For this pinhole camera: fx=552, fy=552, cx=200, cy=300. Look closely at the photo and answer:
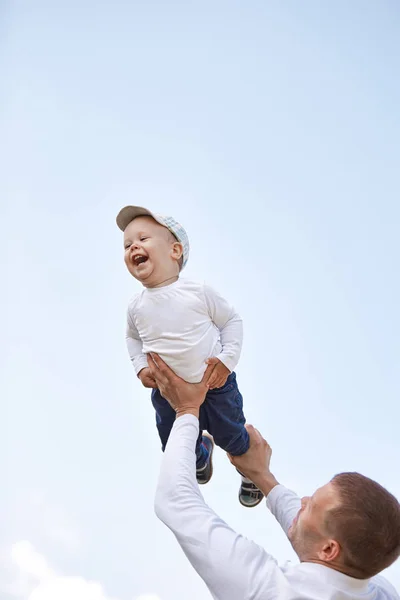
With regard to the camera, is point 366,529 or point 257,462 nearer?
point 366,529

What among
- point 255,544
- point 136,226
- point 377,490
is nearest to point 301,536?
point 255,544

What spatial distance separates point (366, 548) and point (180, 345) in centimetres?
A: 177

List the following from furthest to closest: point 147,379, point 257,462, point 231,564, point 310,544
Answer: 1. point 257,462
2. point 147,379
3. point 310,544
4. point 231,564

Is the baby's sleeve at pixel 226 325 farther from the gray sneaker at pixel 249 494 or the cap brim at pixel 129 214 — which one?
the gray sneaker at pixel 249 494

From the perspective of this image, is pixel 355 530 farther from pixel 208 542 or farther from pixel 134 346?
pixel 134 346

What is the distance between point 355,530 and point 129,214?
8.23ft

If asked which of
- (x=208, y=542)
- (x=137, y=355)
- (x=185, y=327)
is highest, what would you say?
(x=185, y=327)

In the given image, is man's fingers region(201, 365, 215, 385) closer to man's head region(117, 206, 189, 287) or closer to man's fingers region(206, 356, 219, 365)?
man's fingers region(206, 356, 219, 365)

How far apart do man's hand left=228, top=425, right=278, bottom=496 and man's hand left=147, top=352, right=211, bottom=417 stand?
2.98 feet

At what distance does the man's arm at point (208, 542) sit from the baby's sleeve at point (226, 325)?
1.14 metres

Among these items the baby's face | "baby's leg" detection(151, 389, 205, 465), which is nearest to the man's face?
"baby's leg" detection(151, 389, 205, 465)

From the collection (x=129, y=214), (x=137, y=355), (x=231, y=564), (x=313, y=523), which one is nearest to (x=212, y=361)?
(x=137, y=355)

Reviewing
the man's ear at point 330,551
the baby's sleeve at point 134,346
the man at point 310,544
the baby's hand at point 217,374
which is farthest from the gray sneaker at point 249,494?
the man's ear at point 330,551

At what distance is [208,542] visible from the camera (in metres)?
2.60
